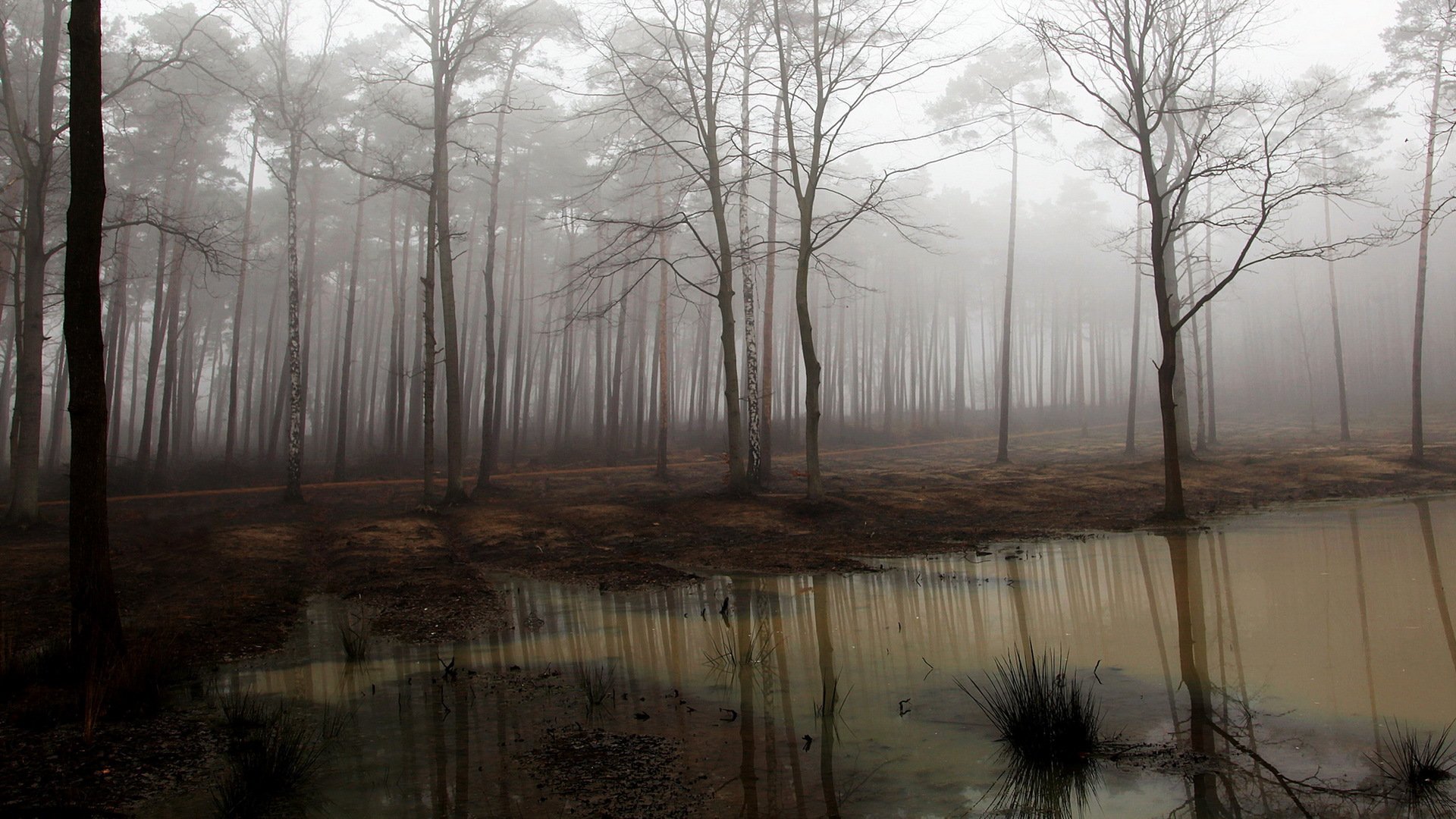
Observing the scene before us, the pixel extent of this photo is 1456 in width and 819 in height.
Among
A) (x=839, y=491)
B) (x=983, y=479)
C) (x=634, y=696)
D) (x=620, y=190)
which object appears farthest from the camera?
(x=620, y=190)

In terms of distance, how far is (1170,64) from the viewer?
13.9 m

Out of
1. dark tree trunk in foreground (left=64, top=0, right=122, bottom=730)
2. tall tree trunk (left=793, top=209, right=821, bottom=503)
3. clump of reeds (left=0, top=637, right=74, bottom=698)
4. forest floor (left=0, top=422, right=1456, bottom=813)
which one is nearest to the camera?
clump of reeds (left=0, top=637, right=74, bottom=698)

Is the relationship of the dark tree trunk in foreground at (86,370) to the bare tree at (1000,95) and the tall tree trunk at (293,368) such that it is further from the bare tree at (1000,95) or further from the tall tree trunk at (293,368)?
the bare tree at (1000,95)

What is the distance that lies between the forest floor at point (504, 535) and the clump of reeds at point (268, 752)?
37cm

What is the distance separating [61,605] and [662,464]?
14.9 m

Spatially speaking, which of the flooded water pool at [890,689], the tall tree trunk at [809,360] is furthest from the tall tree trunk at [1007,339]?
the flooded water pool at [890,689]

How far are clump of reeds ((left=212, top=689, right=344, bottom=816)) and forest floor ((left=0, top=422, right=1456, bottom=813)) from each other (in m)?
0.37

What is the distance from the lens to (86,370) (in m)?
5.88

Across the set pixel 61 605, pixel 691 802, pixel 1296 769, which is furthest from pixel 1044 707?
pixel 61 605

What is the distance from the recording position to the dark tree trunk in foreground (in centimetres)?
584

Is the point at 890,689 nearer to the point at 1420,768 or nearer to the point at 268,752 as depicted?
the point at 1420,768

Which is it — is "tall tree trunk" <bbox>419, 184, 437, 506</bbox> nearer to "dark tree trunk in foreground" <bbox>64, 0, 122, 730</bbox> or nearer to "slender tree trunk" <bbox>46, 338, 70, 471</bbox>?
"dark tree trunk in foreground" <bbox>64, 0, 122, 730</bbox>

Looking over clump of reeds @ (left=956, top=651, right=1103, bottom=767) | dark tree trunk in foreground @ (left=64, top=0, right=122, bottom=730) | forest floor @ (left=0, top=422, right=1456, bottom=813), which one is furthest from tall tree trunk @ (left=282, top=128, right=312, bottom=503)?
clump of reeds @ (left=956, top=651, right=1103, bottom=767)

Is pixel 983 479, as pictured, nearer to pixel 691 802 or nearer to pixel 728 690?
pixel 728 690
